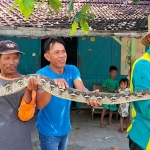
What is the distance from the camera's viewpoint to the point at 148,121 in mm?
2719

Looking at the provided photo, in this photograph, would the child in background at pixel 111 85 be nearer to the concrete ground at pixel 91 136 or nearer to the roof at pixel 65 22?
the concrete ground at pixel 91 136

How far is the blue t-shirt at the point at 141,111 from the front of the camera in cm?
262

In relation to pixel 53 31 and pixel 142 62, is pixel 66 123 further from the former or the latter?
pixel 53 31

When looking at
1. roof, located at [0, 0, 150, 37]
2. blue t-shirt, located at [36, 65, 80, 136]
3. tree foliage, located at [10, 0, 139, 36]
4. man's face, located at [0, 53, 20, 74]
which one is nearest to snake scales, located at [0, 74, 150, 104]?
man's face, located at [0, 53, 20, 74]

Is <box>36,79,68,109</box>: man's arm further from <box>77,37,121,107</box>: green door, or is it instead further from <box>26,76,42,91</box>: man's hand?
<box>77,37,121,107</box>: green door

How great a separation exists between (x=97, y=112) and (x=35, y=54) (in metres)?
2.93

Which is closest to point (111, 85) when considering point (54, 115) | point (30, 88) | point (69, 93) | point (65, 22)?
point (65, 22)

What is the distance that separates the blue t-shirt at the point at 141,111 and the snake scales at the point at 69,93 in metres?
0.08

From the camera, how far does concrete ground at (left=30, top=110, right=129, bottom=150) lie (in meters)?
6.67

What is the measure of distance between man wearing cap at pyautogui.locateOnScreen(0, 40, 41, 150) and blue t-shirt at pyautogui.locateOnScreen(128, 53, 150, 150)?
3.18 feet

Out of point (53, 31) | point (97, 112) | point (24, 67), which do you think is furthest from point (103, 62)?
point (53, 31)

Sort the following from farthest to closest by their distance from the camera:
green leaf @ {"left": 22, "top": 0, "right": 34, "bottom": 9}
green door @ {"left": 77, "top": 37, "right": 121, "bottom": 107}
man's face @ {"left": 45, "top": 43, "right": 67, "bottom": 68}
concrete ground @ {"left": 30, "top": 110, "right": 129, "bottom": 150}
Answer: green door @ {"left": 77, "top": 37, "right": 121, "bottom": 107} < concrete ground @ {"left": 30, "top": 110, "right": 129, "bottom": 150} < man's face @ {"left": 45, "top": 43, "right": 67, "bottom": 68} < green leaf @ {"left": 22, "top": 0, "right": 34, "bottom": 9}

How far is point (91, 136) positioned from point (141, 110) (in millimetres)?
4946

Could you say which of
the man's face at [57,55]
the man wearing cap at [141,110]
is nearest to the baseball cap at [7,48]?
the man's face at [57,55]
